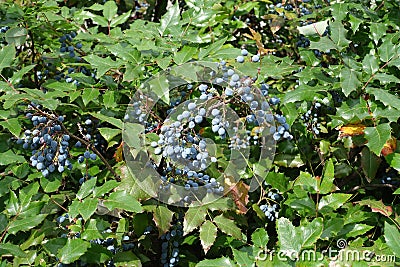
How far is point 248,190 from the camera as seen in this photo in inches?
81.8

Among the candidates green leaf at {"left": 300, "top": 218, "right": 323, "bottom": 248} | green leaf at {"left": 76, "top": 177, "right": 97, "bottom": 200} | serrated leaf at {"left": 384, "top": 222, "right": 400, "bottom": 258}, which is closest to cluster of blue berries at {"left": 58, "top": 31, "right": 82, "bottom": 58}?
green leaf at {"left": 76, "top": 177, "right": 97, "bottom": 200}

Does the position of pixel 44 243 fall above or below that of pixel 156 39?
below

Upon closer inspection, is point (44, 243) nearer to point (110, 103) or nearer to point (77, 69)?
point (110, 103)

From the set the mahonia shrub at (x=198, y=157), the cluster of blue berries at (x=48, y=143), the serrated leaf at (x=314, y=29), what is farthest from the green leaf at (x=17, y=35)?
the serrated leaf at (x=314, y=29)

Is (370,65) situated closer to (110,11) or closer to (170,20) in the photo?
(170,20)

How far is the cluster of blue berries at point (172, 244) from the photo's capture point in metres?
2.08

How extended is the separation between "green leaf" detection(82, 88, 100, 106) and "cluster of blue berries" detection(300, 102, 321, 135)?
91cm

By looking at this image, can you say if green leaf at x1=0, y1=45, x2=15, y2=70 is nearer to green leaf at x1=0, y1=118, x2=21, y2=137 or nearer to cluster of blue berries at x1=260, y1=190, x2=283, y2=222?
green leaf at x1=0, y1=118, x2=21, y2=137

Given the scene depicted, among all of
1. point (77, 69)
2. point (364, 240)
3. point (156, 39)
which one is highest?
point (156, 39)

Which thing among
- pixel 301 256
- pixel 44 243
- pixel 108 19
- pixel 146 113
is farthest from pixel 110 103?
pixel 301 256

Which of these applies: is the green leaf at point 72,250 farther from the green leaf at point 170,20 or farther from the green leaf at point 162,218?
the green leaf at point 170,20

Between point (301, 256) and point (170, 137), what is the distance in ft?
1.98

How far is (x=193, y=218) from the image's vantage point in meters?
1.89

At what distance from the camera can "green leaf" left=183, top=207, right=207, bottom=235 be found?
6.13ft
